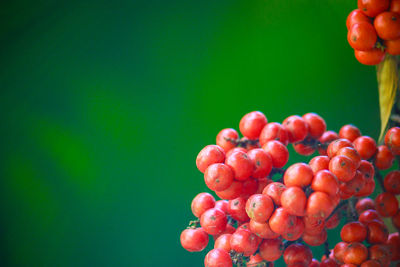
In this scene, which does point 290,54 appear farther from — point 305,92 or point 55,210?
point 55,210

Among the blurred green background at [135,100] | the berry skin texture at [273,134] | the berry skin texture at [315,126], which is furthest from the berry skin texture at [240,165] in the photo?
the blurred green background at [135,100]

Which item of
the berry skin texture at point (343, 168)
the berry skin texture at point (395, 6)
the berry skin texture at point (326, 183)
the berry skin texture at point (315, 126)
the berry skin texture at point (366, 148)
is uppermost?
the berry skin texture at point (395, 6)

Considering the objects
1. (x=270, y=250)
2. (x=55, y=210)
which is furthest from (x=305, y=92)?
(x=55, y=210)

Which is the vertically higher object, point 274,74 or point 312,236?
point 274,74

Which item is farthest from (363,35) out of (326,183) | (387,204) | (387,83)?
(387,204)

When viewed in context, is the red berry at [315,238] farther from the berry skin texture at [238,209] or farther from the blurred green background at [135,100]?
the blurred green background at [135,100]
